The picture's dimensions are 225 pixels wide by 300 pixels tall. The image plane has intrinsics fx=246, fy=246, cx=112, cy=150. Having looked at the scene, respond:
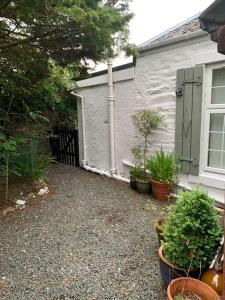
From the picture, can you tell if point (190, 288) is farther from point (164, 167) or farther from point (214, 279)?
point (164, 167)

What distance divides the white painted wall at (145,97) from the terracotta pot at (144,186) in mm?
651

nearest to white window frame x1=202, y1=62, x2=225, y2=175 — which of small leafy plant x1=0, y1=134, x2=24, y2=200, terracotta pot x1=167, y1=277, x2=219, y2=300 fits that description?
terracotta pot x1=167, y1=277, x2=219, y2=300

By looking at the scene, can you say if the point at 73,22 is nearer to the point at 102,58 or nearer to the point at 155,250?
A: the point at 102,58

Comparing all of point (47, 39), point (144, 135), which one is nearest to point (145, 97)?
point (144, 135)

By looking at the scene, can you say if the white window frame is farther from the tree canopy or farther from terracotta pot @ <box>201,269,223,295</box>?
terracotta pot @ <box>201,269,223,295</box>

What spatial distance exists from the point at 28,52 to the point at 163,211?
3830mm

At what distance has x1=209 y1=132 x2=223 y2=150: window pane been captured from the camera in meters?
3.94

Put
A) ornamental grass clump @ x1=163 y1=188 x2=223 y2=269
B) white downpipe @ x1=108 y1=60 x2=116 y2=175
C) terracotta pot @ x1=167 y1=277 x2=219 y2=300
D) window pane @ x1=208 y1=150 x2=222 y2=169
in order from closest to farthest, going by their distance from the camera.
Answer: terracotta pot @ x1=167 y1=277 x2=219 y2=300 → ornamental grass clump @ x1=163 y1=188 x2=223 y2=269 → window pane @ x1=208 y1=150 x2=222 y2=169 → white downpipe @ x1=108 y1=60 x2=116 y2=175

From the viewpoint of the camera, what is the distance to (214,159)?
4062 mm

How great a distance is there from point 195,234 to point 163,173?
2374 mm

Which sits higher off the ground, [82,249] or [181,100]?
[181,100]

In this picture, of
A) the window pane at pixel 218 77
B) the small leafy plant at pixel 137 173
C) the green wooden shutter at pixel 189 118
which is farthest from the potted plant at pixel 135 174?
the window pane at pixel 218 77

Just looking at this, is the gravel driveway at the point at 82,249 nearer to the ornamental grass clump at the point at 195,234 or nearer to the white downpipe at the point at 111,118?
the ornamental grass clump at the point at 195,234

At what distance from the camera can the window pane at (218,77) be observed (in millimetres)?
3764
